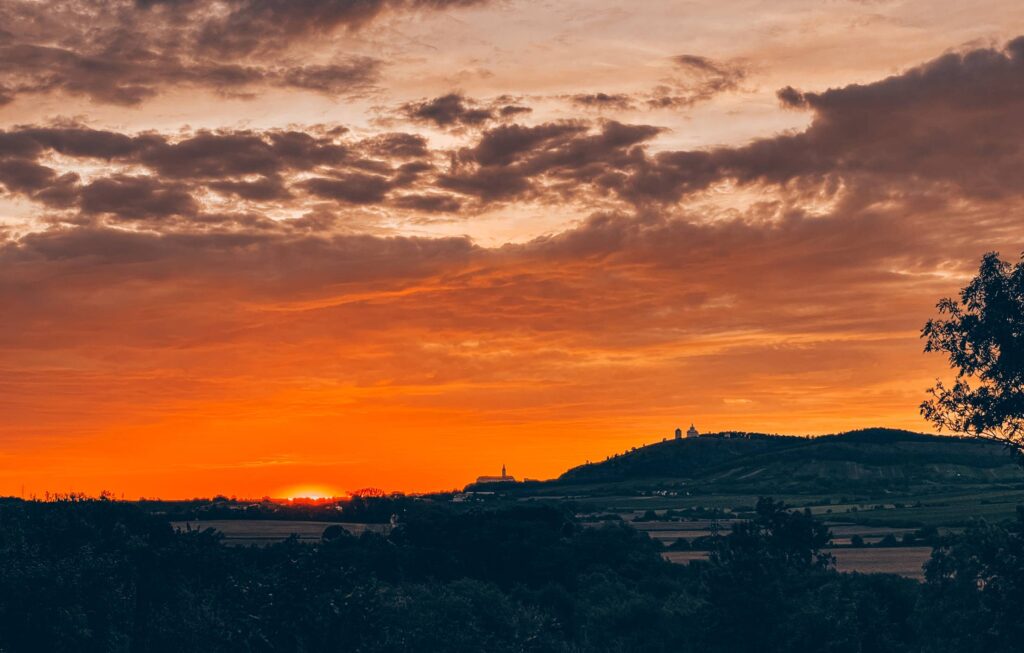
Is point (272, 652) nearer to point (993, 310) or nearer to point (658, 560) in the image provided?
point (993, 310)

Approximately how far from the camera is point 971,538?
228 ft

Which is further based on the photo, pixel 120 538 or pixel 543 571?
pixel 543 571

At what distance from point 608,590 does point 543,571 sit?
1755cm

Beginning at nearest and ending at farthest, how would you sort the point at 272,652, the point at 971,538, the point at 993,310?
the point at 993,310 → the point at 971,538 → the point at 272,652

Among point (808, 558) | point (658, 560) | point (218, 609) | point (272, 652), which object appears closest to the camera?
point (272, 652)

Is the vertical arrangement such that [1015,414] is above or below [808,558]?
above

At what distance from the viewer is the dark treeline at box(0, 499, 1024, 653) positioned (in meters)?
81.8

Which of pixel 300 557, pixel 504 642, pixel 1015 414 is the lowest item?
pixel 504 642

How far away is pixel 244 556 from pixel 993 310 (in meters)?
89.0

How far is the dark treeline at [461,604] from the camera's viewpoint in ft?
268

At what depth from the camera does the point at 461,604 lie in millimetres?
94938

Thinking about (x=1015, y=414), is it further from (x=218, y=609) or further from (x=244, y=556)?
(x=244, y=556)

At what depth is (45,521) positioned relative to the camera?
424 ft

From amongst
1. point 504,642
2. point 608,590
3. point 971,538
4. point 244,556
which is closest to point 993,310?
point 971,538
